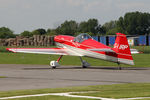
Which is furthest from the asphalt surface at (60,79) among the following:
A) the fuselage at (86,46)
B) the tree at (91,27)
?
the tree at (91,27)

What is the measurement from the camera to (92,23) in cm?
16700

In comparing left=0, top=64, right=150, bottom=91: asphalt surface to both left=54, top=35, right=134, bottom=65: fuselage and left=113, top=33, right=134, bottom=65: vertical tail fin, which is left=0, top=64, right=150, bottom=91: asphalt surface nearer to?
left=113, top=33, right=134, bottom=65: vertical tail fin

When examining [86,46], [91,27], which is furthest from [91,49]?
[91,27]

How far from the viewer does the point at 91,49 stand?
22.7 meters

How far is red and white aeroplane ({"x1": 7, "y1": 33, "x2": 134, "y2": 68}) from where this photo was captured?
872 inches

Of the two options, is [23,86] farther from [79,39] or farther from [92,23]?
[92,23]

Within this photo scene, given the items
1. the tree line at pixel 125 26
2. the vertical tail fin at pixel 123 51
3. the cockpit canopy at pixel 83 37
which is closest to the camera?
the vertical tail fin at pixel 123 51

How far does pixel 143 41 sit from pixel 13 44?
33491mm

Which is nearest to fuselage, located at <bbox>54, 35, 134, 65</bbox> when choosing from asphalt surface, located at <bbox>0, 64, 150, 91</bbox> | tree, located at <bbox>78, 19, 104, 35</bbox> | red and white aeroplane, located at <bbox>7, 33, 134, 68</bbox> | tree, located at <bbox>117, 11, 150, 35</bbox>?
red and white aeroplane, located at <bbox>7, 33, 134, 68</bbox>

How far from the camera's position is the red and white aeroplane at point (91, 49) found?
72.6 ft

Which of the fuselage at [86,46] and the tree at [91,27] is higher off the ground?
the tree at [91,27]

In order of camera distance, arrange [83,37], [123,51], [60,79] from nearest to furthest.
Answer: [60,79] < [123,51] < [83,37]

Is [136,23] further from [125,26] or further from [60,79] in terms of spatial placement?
[60,79]

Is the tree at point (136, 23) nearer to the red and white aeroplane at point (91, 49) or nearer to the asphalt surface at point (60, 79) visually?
the red and white aeroplane at point (91, 49)
